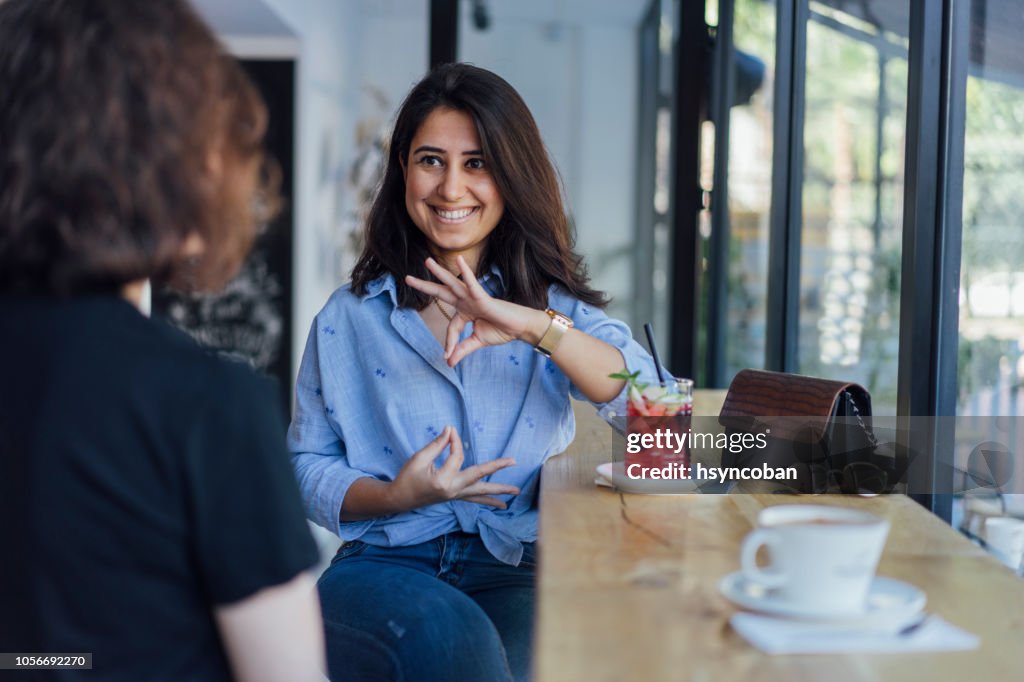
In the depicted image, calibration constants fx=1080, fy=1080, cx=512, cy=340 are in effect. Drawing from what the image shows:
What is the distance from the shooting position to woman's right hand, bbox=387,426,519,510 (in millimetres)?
1456

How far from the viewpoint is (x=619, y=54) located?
19.7 ft

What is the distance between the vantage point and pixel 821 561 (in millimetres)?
836

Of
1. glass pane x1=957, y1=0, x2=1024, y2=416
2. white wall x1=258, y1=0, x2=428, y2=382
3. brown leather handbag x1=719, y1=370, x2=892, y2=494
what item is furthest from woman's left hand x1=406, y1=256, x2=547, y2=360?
white wall x1=258, y1=0, x2=428, y2=382

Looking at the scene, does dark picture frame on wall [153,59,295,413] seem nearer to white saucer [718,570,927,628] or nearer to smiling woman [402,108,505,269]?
smiling woman [402,108,505,269]

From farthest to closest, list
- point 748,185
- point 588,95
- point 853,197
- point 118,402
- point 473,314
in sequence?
point 588,95 < point 748,185 < point 853,197 < point 473,314 < point 118,402

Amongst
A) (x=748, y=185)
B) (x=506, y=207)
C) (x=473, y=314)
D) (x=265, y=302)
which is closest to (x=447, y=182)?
(x=506, y=207)

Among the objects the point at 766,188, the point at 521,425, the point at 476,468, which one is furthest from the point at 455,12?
the point at 476,468

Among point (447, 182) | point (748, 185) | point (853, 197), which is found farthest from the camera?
point (748, 185)

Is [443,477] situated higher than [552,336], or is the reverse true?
[552,336]

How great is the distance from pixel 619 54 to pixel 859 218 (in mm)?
3724

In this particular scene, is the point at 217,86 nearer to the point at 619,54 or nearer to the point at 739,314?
the point at 739,314

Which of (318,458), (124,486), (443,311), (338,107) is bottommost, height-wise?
(318,458)

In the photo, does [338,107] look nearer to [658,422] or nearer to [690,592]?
[658,422]

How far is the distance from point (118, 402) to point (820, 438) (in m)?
0.95
